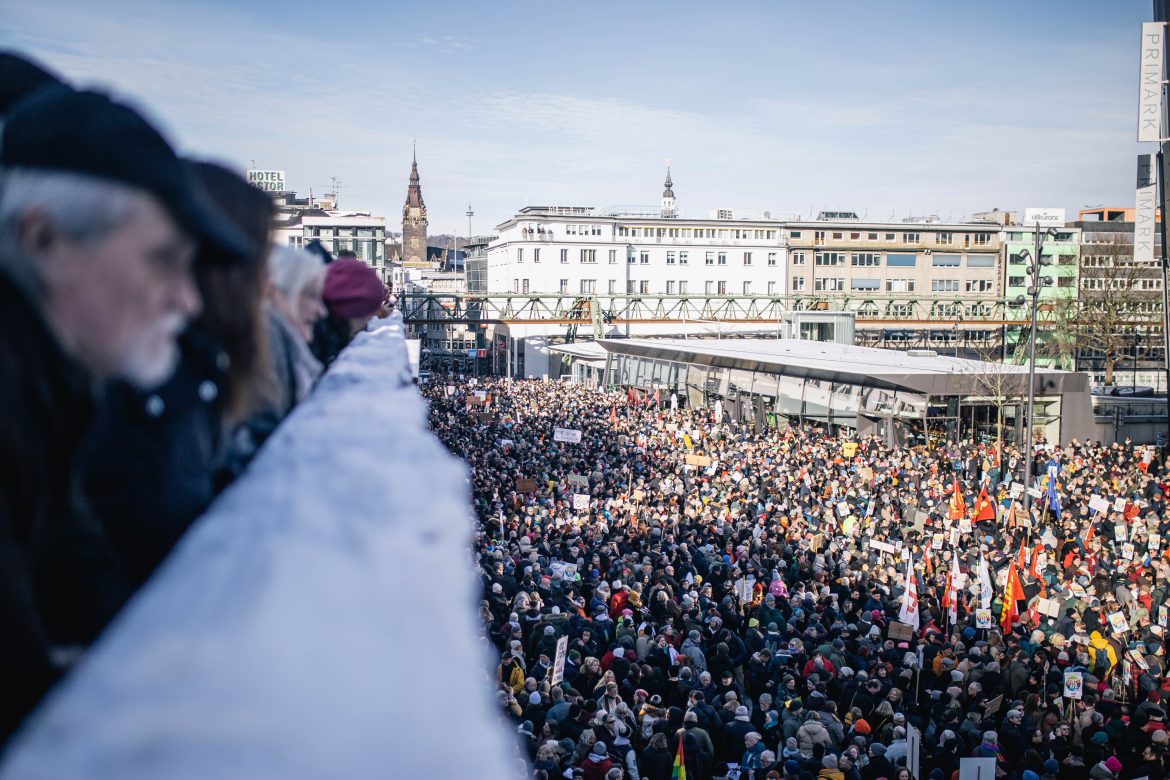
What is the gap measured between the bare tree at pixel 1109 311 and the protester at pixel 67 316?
61.6 meters

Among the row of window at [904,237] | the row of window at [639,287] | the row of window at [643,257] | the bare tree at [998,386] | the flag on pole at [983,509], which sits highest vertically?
the row of window at [904,237]

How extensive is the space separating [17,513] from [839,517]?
18217mm

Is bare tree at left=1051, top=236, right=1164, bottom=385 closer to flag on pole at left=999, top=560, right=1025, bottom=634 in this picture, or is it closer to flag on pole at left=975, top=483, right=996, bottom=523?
flag on pole at left=975, top=483, right=996, bottom=523

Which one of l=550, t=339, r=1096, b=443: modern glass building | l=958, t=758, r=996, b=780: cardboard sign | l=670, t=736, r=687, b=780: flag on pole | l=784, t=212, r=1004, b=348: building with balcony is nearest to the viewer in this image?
l=958, t=758, r=996, b=780: cardboard sign

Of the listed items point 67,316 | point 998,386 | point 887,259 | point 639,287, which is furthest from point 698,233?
point 67,316

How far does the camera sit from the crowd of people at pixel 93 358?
87 centimetres

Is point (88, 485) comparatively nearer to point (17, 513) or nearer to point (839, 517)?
point (17, 513)

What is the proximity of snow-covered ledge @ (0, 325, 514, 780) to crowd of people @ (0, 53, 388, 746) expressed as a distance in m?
0.16

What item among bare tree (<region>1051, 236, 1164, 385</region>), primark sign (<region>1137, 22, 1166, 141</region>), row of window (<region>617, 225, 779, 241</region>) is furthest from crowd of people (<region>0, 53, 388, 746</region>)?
row of window (<region>617, 225, 779, 241</region>)

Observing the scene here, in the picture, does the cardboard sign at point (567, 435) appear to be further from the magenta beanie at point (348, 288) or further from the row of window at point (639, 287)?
the row of window at point (639, 287)

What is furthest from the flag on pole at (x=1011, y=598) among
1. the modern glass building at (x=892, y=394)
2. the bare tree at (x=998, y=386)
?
the bare tree at (x=998, y=386)

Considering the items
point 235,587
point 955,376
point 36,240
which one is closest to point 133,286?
point 36,240

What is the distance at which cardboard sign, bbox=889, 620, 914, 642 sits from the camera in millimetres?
11633

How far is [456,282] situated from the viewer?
11056cm
